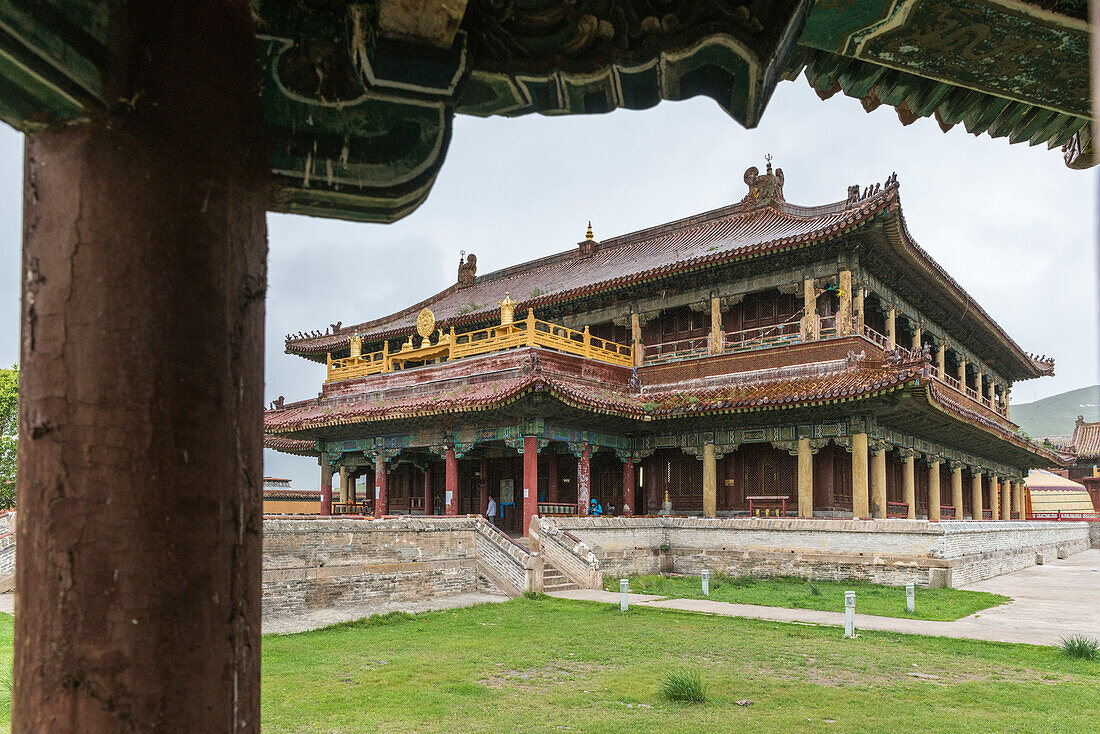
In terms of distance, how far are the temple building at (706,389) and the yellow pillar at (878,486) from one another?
59mm

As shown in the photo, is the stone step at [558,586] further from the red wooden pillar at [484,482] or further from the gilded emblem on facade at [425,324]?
the gilded emblem on facade at [425,324]

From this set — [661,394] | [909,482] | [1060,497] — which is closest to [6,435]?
[661,394]

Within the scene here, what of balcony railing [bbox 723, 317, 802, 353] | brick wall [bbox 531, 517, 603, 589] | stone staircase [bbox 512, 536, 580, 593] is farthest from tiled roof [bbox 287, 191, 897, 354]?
stone staircase [bbox 512, 536, 580, 593]

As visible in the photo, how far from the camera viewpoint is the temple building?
20859mm

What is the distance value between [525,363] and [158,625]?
1942 cm

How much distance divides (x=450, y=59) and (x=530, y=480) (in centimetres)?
1955

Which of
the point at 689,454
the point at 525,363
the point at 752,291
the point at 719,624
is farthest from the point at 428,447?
the point at 719,624

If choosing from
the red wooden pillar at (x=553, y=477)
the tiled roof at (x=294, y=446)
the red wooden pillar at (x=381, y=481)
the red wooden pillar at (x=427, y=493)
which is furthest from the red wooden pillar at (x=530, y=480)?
the tiled roof at (x=294, y=446)

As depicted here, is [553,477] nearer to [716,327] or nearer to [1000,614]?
[716,327]

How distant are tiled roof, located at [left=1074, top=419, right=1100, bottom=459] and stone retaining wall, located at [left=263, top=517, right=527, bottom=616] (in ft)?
149

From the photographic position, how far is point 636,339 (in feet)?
83.7

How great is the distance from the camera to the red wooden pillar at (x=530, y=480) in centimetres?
2098

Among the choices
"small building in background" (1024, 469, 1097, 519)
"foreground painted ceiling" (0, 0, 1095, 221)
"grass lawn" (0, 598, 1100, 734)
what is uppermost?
"foreground painted ceiling" (0, 0, 1095, 221)

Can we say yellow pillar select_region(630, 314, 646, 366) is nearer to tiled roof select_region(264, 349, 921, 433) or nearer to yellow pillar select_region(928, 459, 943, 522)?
tiled roof select_region(264, 349, 921, 433)
